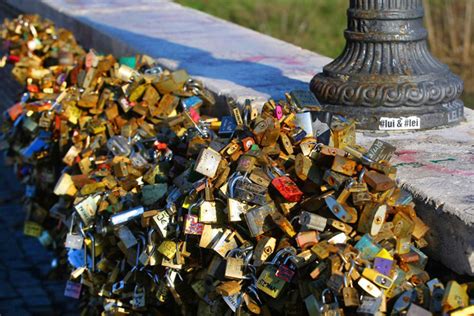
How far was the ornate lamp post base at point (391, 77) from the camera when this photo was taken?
3.59 meters

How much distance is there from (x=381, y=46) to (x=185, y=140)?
84cm

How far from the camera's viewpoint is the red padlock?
2.78 m

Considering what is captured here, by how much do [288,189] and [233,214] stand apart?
179 mm

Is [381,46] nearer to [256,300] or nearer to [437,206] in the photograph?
[437,206]

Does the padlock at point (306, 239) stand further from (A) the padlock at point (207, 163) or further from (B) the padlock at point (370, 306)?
(A) the padlock at point (207, 163)

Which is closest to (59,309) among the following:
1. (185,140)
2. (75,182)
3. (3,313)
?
(3,313)

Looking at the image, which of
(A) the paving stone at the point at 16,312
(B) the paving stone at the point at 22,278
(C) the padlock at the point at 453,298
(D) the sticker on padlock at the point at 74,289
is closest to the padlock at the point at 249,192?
(C) the padlock at the point at 453,298

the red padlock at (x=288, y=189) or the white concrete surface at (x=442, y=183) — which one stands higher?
the red padlock at (x=288, y=189)

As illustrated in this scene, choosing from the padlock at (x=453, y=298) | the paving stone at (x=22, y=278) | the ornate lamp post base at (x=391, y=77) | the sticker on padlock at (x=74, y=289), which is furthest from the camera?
the paving stone at (x=22, y=278)

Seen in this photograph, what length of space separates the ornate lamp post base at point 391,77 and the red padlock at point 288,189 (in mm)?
899

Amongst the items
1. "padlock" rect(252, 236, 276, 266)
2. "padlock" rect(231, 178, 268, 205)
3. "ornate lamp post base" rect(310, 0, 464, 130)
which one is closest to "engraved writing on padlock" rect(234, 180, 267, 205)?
"padlock" rect(231, 178, 268, 205)

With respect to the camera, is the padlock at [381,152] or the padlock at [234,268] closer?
the padlock at [234,268]

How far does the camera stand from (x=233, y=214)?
2.80 metres

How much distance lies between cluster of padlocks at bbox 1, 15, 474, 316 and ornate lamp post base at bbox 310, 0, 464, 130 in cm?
15
